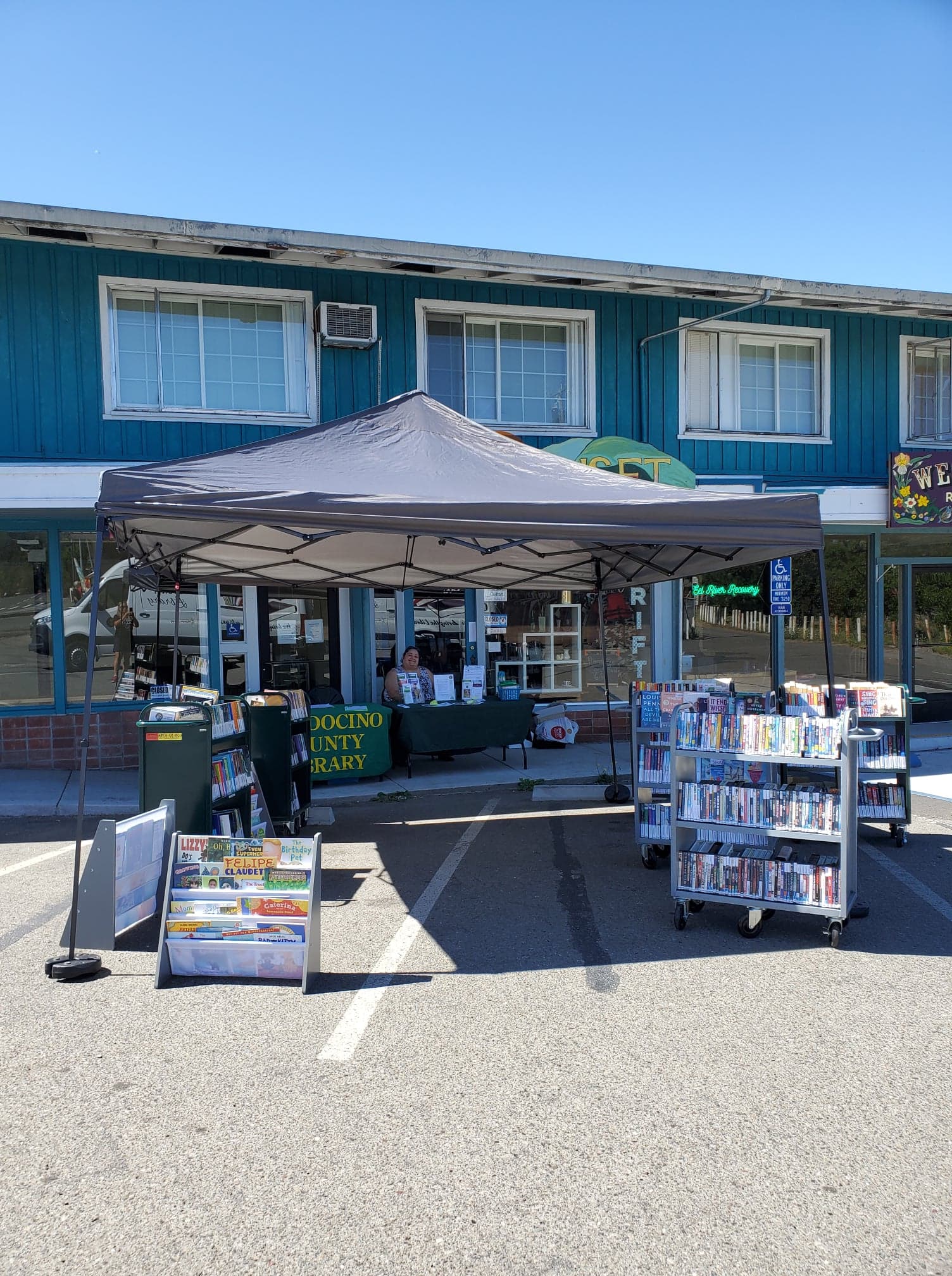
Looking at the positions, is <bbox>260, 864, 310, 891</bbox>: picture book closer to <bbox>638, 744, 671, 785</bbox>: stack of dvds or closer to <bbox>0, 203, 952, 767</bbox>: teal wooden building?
<bbox>638, 744, 671, 785</bbox>: stack of dvds

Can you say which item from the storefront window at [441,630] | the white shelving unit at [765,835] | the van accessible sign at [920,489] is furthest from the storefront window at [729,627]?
the white shelving unit at [765,835]

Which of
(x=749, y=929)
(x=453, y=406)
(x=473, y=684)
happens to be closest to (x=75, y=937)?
(x=749, y=929)

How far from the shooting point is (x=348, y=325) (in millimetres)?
11531

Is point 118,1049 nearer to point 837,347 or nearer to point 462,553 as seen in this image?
point 462,553

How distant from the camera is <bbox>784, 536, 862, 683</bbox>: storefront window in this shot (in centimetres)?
1345

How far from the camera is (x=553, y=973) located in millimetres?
4910

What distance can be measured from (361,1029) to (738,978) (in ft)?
6.53

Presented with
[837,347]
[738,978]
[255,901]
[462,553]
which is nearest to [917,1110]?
[738,978]

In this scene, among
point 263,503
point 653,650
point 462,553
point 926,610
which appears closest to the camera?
point 263,503

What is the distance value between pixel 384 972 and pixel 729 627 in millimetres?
9431

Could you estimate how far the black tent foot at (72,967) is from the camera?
4828 millimetres

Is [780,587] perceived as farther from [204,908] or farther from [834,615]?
[204,908]

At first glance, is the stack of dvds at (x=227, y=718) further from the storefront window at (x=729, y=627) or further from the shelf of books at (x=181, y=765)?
the storefront window at (x=729, y=627)

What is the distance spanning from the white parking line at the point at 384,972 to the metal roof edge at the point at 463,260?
7394 millimetres
